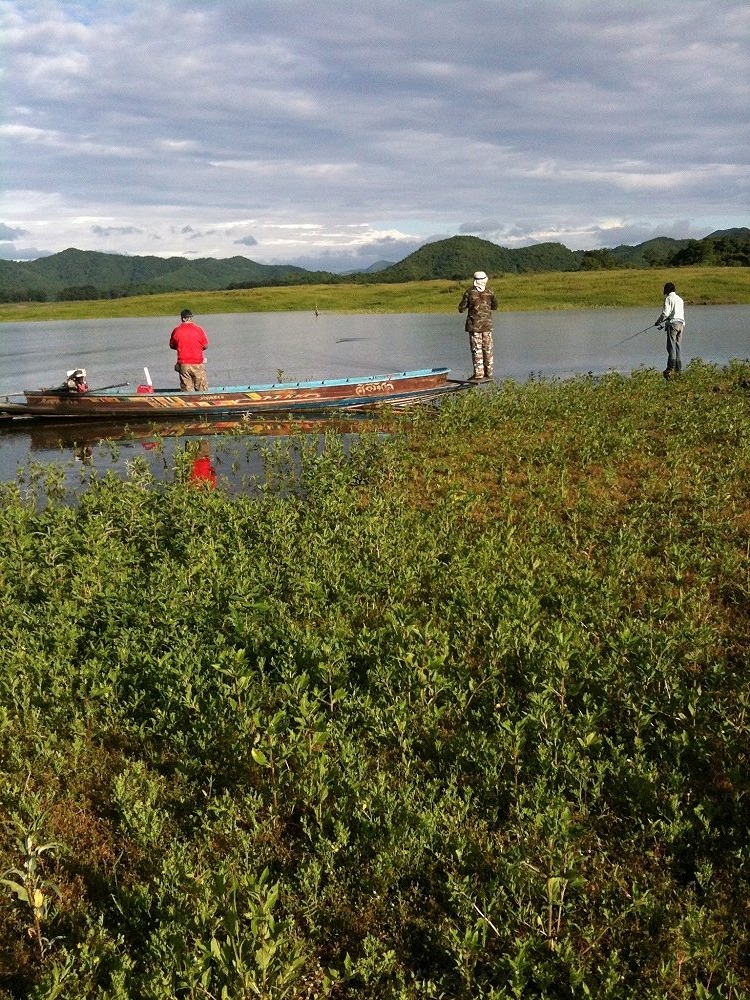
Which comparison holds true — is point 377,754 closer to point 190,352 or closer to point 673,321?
point 190,352

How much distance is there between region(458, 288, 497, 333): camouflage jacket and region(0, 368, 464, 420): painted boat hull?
1800 mm

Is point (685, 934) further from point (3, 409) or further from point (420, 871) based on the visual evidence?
point (3, 409)

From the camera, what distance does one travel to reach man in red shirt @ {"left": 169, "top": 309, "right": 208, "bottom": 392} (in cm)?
2155

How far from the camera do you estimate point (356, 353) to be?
40.7 m

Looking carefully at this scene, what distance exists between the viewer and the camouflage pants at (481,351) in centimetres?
2339

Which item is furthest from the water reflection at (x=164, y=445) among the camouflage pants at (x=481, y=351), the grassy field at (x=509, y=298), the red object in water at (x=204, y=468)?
the grassy field at (x=509, y=298)

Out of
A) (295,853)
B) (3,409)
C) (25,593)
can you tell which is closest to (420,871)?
(295,853)

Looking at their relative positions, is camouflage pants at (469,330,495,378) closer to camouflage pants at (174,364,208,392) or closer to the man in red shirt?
the man in red shirt

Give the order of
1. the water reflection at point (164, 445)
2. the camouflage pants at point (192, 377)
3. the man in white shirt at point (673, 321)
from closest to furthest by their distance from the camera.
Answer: the water reflection at point (164, 445) < the man in white shirt at point (673, 321) < the camouflage pants at point (192, 377)

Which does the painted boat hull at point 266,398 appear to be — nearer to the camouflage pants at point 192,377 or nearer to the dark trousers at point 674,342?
the camouflage pants at point 192,377

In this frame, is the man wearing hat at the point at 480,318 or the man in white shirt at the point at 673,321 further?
the man wearing hat at the point at 480,318

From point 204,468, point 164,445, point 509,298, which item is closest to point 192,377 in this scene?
point 164,445

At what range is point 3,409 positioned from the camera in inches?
924

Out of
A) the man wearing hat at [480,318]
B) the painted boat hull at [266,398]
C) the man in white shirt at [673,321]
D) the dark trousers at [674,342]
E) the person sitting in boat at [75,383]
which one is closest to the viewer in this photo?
the man in white shirt at [673,321]
